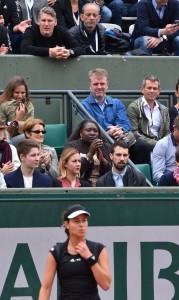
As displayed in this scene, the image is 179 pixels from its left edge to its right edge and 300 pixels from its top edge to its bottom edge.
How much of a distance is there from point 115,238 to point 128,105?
179 inches

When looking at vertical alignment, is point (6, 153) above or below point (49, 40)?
below

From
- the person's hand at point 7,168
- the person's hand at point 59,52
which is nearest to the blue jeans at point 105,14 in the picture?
the person's hand at point 59,52

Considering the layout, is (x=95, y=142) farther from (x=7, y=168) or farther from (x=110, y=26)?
(x=110, y=26)

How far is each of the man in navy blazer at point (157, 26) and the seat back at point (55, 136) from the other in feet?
8.48

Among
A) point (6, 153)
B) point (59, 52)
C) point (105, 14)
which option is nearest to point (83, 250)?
point (6, 153)

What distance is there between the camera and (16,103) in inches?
496

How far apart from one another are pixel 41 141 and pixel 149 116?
1.92 m

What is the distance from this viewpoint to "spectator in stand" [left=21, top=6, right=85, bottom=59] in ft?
45.3

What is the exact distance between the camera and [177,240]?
31.8ft

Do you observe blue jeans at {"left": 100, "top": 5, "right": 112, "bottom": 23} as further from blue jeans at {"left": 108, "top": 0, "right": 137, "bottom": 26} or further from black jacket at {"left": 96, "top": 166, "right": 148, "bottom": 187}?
black jacket at {"left": 96, "top": 166, "right": 148, "bottom": 187}

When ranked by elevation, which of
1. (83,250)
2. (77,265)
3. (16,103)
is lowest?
(77,265)

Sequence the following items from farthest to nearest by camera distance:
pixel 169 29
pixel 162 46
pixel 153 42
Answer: pixel 162 46
pixel 153 42
pixel 169 29

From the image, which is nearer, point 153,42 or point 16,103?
point 16,103

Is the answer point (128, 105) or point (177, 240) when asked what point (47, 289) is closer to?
point (177, 240)
